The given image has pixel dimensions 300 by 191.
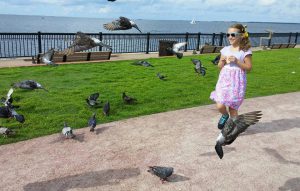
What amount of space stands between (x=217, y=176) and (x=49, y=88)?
6705mm

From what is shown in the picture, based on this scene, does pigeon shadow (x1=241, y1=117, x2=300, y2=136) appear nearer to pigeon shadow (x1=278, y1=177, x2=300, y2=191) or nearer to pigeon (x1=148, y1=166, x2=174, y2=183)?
pigeon shadow (x1=278, y1=177, x2=300, y2=191)

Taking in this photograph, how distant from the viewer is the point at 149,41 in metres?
22.1

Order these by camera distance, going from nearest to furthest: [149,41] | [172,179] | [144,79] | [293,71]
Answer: [172,179], [144,79], [293,71], [149,41]

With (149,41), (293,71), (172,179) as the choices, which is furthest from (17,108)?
(149,41)

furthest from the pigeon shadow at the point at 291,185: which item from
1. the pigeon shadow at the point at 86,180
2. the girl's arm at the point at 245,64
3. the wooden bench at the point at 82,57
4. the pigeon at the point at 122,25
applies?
the wooden bench at the point at 82,57

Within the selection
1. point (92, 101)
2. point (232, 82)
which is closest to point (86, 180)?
point (232, 82)

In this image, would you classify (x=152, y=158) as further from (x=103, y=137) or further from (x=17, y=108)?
(x=17, y=108)

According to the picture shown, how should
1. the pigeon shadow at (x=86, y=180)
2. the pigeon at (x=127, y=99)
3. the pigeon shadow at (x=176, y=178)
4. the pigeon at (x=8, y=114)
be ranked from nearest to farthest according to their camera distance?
the pigeon shadow at (x=86, y=180) → the pigeon shadow at (x=176, y=178) → the pigeon at (x=8, y=114) → the pigeon at (x=127, y=99)

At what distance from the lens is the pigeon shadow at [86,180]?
4.65 meters

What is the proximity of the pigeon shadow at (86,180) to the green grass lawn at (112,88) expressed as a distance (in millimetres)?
1951

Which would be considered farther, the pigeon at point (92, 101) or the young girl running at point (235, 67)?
the pigeon at point (92, 101)

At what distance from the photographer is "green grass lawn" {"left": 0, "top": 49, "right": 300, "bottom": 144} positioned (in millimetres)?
7652

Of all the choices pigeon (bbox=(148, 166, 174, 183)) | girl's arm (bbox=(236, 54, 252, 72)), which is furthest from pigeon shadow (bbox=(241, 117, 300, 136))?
pigeon (bbox=(148, 166, 174, 183))

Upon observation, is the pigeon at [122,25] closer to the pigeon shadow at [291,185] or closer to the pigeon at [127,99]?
the pigeon shadow at [291,185]
